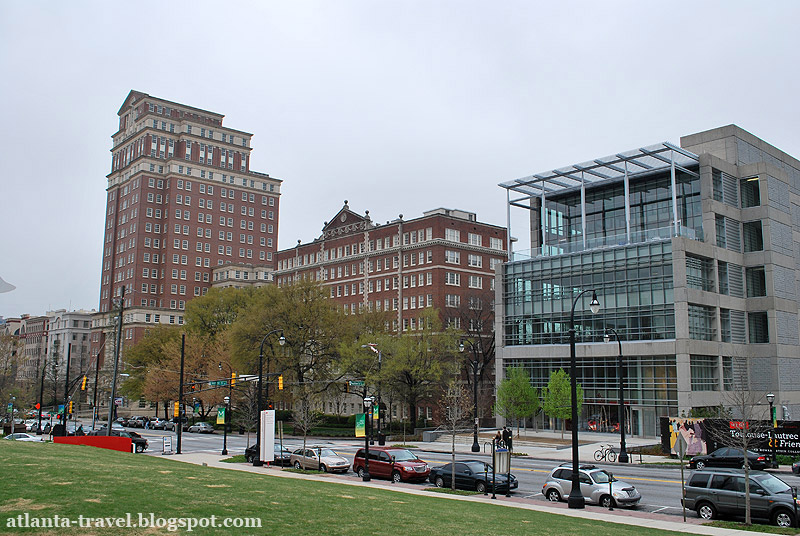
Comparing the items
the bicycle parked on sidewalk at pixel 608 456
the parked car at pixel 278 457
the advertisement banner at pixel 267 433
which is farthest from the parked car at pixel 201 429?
the bicycle parked on sidewalk at pixel 608 456

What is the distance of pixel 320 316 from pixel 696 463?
147ft

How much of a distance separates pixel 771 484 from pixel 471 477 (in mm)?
11811

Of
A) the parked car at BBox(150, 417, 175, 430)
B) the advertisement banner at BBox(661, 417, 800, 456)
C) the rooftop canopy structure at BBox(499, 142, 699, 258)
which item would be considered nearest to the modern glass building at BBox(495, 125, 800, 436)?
→ the rooftop canopy structure at BBox(499, 142, 699, 258)

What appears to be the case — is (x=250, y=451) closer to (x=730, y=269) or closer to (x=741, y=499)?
Result: (x=741, y=499)

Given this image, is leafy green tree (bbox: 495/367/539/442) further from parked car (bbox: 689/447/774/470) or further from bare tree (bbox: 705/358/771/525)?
parked car (bbox: 689/447/774/470)

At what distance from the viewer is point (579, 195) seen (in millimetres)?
76438

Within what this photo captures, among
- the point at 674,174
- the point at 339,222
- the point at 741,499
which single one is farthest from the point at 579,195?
the point at 741,499

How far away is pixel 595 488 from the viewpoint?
26.3 m

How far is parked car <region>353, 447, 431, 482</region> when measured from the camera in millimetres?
32750

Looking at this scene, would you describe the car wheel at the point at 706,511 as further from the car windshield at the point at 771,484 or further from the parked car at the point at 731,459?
the parked car at the point at 731,459

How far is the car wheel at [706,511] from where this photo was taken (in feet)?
75.4

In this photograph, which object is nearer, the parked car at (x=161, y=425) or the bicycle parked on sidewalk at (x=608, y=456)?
the bicycle parked on sidewalk at (x=608, y=456)

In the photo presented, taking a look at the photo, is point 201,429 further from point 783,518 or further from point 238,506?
point 783,518

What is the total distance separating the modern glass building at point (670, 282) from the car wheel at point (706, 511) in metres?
35.8
